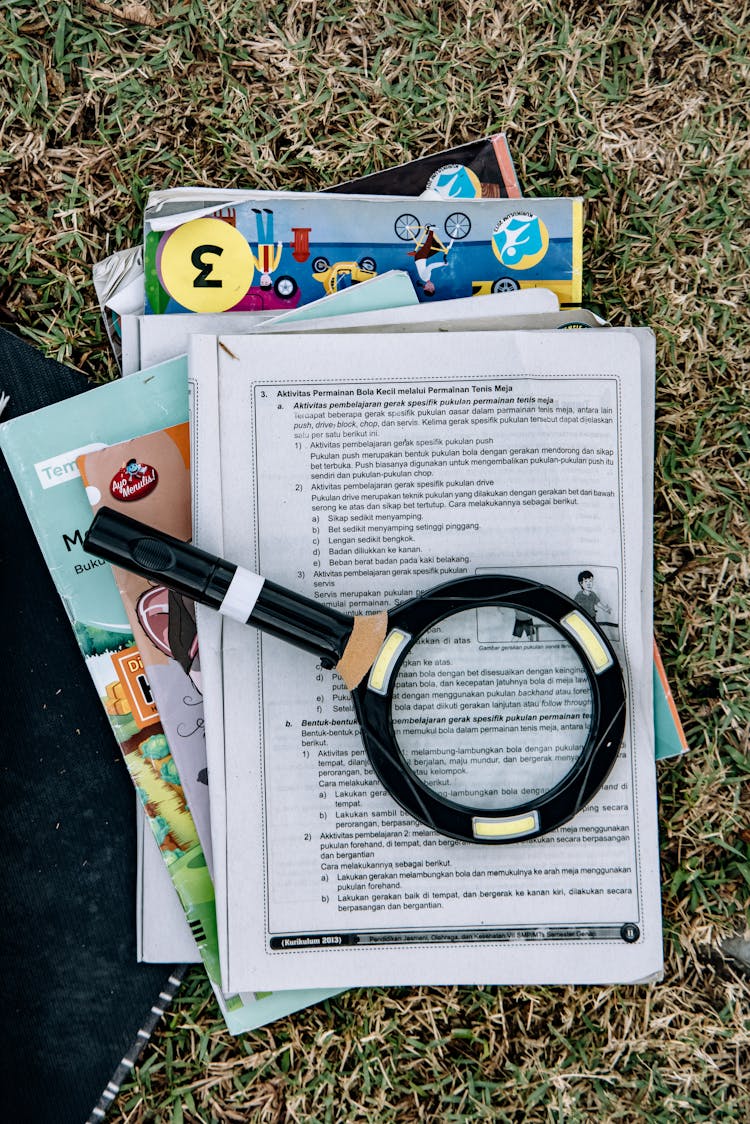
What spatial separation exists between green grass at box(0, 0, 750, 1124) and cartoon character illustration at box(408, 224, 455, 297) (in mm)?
124

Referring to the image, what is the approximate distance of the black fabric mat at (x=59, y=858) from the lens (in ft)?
3.68

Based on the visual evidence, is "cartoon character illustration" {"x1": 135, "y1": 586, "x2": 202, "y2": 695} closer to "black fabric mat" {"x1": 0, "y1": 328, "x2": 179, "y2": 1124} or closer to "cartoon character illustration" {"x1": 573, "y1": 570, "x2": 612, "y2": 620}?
"black fabric mat" {"x1": 0, "y1": 328, "x2": 179, "y2": 1124}

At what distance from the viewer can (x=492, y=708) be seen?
1048 millimetres

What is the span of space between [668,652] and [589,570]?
19 centimetres

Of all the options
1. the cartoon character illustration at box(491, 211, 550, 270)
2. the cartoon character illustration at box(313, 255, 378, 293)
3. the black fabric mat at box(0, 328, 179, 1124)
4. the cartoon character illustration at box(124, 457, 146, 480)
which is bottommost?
the black fabric mat at box(0, 328, 179, 1124)

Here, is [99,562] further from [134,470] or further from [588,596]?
[588,596]

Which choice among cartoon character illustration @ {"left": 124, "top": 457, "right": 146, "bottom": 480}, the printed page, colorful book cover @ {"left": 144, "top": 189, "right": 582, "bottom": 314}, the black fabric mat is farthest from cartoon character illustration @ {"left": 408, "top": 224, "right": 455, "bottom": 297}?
the black fabric mat

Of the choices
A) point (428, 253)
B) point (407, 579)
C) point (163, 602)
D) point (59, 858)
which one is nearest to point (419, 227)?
point (428, 253)

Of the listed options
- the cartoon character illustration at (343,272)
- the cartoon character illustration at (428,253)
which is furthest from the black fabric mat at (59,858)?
the cartoon character illustration at (428,253)

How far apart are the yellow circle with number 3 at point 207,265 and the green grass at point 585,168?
0.08 metres

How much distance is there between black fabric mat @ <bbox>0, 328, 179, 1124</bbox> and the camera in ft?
3.68

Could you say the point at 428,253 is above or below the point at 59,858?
above

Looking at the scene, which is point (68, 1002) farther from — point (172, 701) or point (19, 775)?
point (172, 701)

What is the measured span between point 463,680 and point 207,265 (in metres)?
0.60
